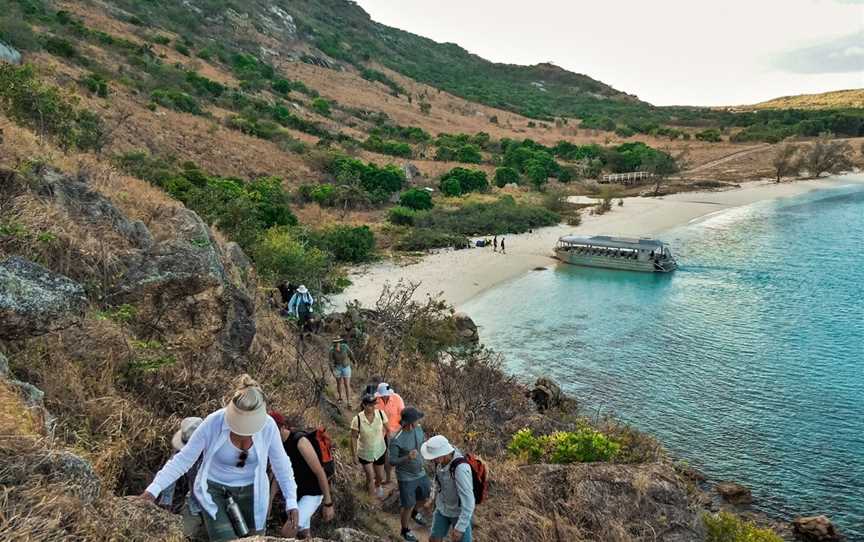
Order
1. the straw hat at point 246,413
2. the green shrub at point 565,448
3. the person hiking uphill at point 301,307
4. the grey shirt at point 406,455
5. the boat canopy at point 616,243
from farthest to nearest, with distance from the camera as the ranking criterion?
the boat canopy at point 616,243
the person hiking uphill at point 301,307
the green shrub at point 565,448
the grey shirt at point 406,455
the straw hat at point 246,413

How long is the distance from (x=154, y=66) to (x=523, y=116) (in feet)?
267

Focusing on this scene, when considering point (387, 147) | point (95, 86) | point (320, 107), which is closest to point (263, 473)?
point (95, 86)

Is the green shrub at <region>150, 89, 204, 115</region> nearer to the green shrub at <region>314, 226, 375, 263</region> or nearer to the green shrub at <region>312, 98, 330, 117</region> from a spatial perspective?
the green shrub at <region>314, 226, 375, 263</region>

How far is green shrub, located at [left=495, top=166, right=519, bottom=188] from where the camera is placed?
217 ft

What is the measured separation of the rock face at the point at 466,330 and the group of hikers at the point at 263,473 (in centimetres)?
1850

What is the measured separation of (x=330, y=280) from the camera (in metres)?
28.0

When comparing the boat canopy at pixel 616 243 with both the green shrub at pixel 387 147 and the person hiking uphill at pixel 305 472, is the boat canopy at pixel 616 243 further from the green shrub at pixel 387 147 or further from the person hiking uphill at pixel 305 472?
the person hiking uphill at pixel 305 472

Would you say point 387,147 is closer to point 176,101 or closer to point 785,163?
point 176,101

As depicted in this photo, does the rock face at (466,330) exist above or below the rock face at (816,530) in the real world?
above

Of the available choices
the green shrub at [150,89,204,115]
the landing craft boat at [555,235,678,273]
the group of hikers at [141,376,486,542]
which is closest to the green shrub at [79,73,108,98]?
the green shrub at [150,89,204,115]

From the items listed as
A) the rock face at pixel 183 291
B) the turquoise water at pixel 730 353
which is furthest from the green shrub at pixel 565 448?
the turquoise water at pixel 730 353

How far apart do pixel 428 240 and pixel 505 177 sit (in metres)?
25.2

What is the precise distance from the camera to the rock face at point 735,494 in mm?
14641

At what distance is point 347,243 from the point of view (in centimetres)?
3841
